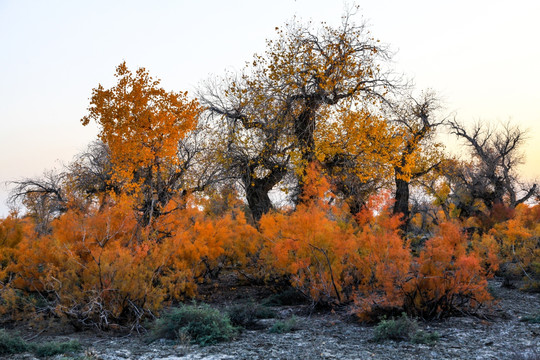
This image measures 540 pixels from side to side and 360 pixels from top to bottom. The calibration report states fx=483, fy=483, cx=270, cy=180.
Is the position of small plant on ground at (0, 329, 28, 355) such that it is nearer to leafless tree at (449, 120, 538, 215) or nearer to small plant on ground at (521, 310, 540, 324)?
small plant on ground at (521, 310, 540, 324)

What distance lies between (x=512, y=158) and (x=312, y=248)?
981 inches

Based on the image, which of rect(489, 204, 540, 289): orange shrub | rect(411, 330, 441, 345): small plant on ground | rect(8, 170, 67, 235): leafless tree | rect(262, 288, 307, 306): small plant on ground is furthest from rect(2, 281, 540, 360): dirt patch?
rect(8, 170, 67, 235): leafless tree

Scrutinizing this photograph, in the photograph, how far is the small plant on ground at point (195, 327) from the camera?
679cm

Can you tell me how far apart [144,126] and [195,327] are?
702cm

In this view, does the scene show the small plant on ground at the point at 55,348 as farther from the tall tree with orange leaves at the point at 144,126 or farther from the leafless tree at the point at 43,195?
the leafless tree at the point at 43,195

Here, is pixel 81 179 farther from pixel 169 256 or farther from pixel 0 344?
pixel 0 344

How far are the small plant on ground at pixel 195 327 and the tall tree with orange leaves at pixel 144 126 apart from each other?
5384mm

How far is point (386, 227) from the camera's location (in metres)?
9.84

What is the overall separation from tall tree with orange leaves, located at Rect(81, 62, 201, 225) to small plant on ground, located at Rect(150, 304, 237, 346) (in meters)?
5.38

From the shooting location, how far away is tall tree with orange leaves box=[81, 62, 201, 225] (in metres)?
12.5

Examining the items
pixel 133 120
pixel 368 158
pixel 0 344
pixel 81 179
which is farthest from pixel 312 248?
pixel 81 179

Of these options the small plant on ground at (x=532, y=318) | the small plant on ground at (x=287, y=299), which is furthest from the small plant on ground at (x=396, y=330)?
the small plant on ground at (x=287, y=299)

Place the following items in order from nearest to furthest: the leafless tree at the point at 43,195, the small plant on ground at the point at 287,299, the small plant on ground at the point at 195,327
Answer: the small plant on ground at the point at 195,327 < the small plant on ground at the point at 287,299 < the leafless tree at the point at 43,195

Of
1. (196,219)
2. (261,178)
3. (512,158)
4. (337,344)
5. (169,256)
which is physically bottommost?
(337,344)
